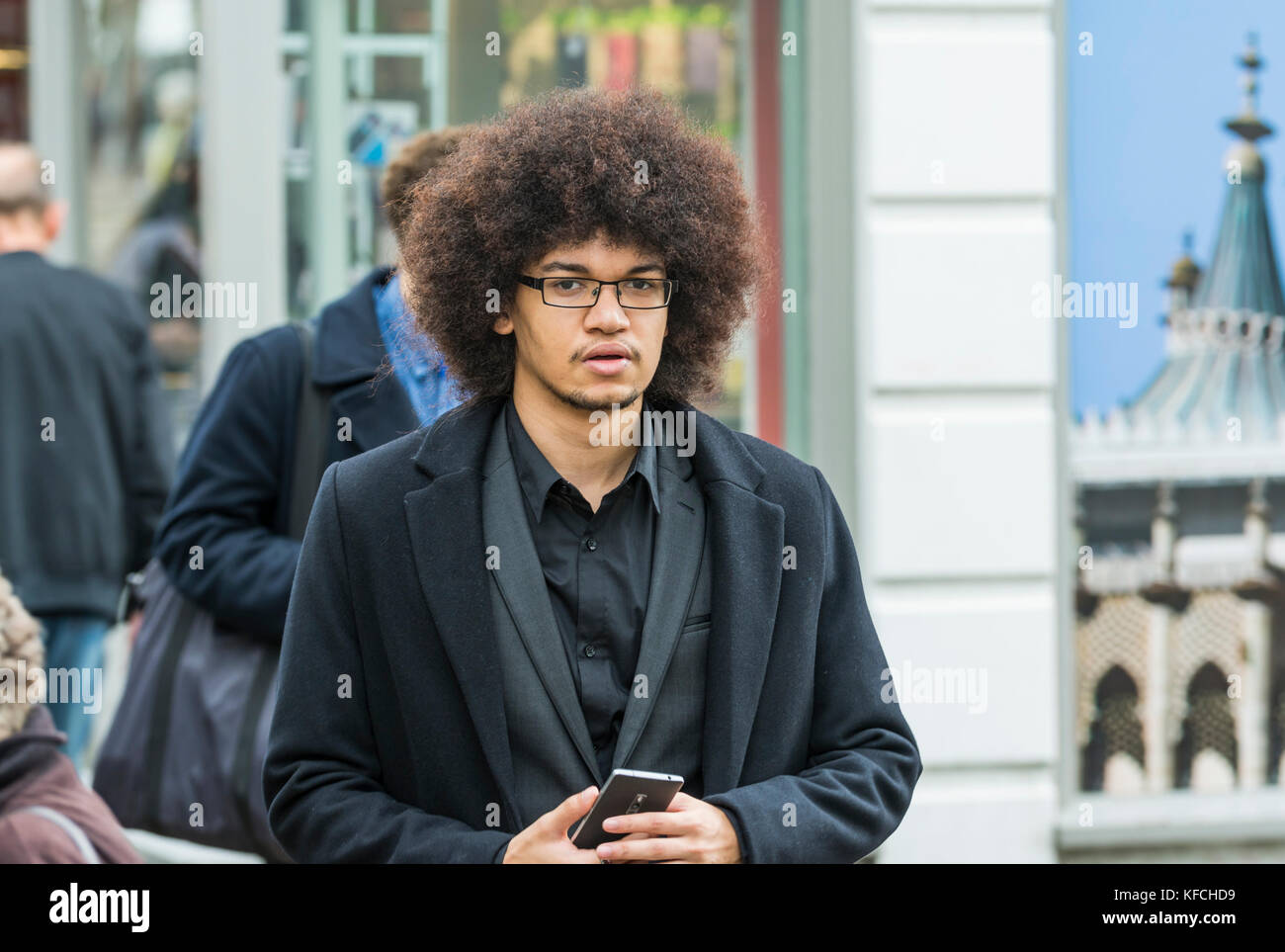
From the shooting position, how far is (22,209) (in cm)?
525

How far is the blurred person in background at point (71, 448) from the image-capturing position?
202 inches

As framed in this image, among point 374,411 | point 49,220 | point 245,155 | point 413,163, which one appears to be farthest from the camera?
point 245,155

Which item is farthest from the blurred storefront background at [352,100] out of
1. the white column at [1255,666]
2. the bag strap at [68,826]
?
the bag strap at [68,826]

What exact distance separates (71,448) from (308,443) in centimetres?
193

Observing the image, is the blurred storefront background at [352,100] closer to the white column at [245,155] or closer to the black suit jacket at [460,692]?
the white column at [245,155]

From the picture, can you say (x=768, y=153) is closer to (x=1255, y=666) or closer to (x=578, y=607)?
(x=1255, y=666)

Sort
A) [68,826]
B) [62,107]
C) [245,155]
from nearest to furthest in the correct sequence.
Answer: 1. [68,826]
2. [245,155]
3. [62,107]

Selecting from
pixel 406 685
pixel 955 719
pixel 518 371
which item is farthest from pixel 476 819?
pixel 955 719

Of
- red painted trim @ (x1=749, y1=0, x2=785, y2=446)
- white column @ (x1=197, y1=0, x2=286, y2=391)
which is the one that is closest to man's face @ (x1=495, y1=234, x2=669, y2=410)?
red painted trim @ (x1=749, y1=0, x2=785, y2=446)

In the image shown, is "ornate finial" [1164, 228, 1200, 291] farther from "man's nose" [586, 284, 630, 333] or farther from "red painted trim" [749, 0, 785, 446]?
"man's nose" [586, 284, 630, 333]

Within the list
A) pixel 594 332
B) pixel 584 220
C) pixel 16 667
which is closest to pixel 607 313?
pixel 594 332

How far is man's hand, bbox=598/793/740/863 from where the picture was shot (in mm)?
2227

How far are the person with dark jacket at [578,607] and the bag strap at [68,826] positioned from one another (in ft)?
2.65

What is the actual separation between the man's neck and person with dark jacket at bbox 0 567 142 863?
127 centimetres
